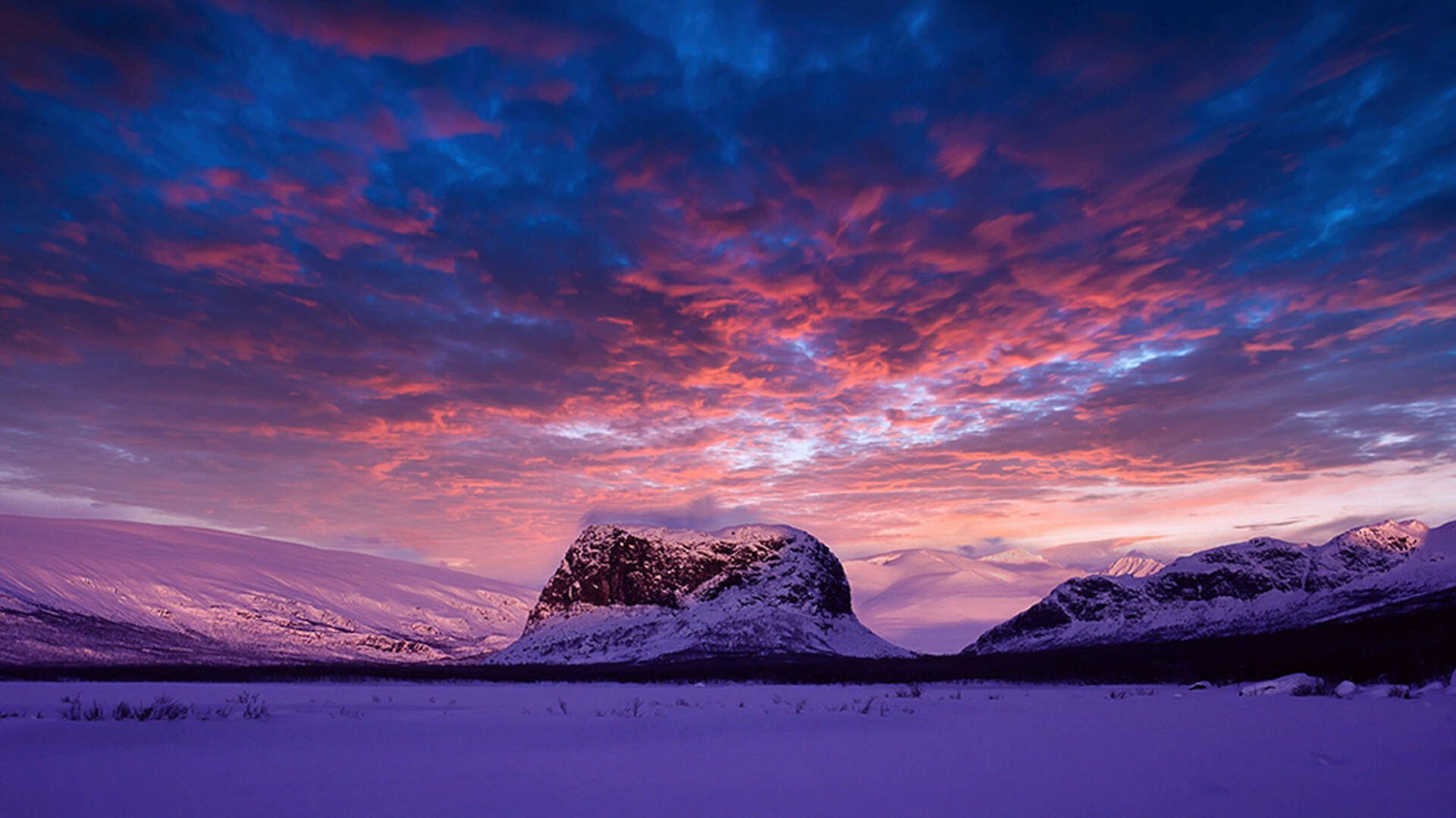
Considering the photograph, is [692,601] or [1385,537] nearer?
[692,601]

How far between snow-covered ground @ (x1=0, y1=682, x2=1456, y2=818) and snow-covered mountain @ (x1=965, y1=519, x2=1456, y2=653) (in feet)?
352

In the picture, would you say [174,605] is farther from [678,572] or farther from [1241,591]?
[1241,591]

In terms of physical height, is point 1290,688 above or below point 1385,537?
below

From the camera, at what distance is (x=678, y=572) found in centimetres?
11581


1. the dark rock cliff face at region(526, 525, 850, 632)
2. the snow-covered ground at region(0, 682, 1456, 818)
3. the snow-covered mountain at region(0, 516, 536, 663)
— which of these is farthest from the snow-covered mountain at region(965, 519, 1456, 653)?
the snow-covered mountain at region(0, 516, 536, 663)

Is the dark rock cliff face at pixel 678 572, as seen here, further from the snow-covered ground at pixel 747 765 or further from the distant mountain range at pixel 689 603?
the snow-covered ground at pixel 747 765

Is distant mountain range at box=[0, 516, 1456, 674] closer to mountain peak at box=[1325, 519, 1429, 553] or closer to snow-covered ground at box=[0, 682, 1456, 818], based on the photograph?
mountain peak at box=[1325, 519, 1429, 553]

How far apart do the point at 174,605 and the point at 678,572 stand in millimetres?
110140

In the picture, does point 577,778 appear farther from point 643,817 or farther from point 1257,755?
point 1257,755

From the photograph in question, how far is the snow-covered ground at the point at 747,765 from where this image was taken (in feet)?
18.1

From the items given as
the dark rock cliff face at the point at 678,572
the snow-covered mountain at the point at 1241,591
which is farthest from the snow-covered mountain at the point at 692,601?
the snow-covered mountain at the point at 1241,591

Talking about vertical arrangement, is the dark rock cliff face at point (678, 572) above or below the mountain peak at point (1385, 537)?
below

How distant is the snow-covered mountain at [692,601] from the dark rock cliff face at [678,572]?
0.18 m

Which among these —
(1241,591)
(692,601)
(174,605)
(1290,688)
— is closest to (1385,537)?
(1241,591)
